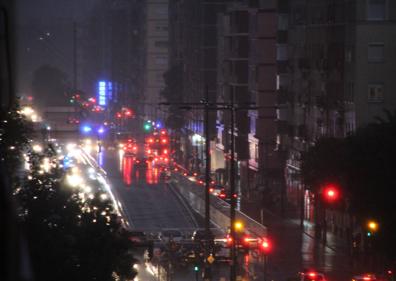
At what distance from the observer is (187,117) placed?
356 ft

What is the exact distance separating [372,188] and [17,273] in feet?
125

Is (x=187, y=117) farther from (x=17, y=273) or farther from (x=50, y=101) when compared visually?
(x=17, y=273)

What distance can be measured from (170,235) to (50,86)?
145488 millimetres

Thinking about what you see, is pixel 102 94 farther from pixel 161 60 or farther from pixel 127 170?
pixel 127 170

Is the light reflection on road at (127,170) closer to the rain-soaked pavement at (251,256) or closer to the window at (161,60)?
the rain-soaked pavement at (251,256)

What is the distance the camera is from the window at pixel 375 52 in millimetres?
56125

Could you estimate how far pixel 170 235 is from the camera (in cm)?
4488

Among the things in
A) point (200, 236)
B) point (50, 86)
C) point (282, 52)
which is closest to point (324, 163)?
point (200, 236)

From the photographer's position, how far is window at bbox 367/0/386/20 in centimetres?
5622

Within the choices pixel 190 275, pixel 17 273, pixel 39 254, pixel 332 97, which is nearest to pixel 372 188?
pixel 190 275

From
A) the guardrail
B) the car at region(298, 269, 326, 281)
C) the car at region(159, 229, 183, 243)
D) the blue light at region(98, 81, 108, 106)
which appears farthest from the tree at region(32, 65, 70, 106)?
the car at region(298, 269, 326, 281)

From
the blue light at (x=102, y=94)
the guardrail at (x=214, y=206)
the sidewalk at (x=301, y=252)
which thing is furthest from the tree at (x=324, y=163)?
the blue light at (x=102, y=94)

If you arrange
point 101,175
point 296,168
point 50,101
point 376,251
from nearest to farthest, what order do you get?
point 376,251
point 296,168
point 101,175
point 50,101

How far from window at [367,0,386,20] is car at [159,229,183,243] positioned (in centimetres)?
1472
